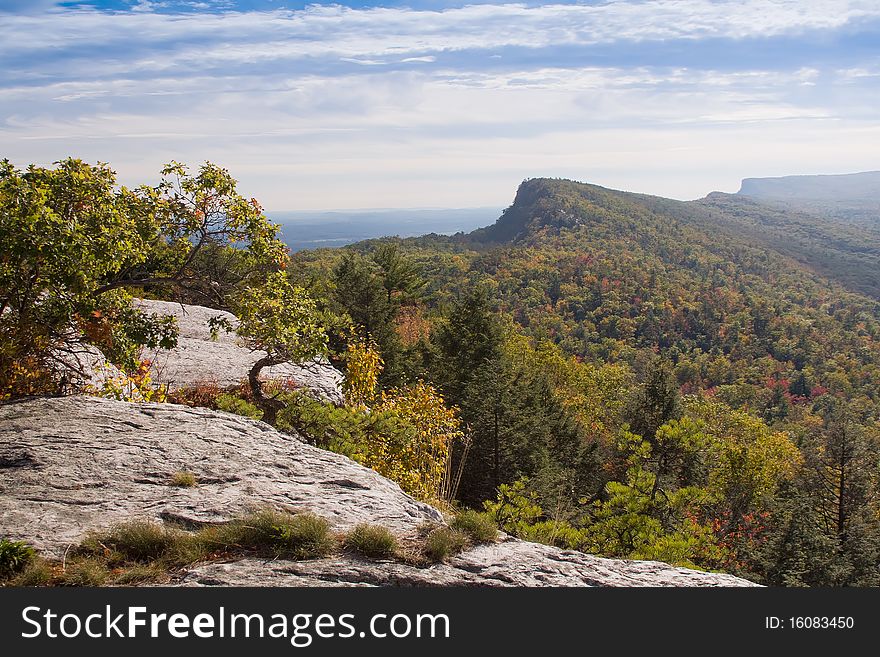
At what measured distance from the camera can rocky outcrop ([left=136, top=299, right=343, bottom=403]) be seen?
12.0 m

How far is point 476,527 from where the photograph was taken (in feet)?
18.4

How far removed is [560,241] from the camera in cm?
17388

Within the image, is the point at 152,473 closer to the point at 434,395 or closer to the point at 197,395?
the point at 197,395

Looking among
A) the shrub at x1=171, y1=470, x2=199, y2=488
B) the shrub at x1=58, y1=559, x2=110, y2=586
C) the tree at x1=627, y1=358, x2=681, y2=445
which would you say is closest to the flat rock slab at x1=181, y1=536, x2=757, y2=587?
the shrub at x1=58, y1=559, x2=110, y2=586

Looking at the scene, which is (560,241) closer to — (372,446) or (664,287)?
(664,287)

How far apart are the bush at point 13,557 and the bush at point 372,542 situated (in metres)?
2.38

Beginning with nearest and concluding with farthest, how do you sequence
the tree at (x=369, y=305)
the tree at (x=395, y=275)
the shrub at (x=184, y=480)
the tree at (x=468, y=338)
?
the shrub at (x=184, y=480) < the tree at (x=468, y=338) < the tree at (x=369, y=305) < the tree at (x=395, y=275)

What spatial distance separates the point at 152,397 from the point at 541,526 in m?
7.07

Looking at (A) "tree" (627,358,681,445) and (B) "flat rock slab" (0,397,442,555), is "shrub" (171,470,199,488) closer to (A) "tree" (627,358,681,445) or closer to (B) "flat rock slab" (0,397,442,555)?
(B) "flat rock slab" (0,397,442,555)

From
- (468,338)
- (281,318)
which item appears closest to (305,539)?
(281,318)

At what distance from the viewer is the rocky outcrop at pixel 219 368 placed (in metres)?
12.0

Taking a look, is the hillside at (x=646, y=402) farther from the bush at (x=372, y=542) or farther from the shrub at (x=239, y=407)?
the shrub at (x=239, y=407)

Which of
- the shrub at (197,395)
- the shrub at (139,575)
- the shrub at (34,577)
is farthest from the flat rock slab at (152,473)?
the shrub at (197,395)

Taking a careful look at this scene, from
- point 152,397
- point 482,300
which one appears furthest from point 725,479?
point 152,397
